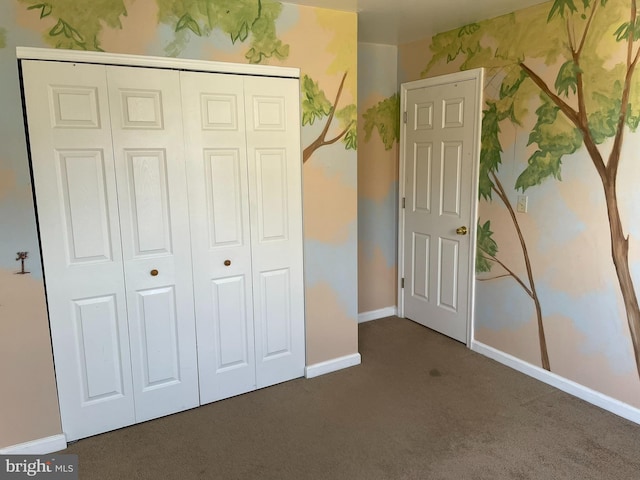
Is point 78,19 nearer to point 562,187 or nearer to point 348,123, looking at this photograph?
point 348,123

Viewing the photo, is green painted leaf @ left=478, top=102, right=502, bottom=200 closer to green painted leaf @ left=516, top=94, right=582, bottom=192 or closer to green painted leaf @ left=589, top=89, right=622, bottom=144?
green painted leaf @ left=516, top=94, right=582, bottom=192

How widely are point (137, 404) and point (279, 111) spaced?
1.95m

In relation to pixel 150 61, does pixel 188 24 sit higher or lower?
higher

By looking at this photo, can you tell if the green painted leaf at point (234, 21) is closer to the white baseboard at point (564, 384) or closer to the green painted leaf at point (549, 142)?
the green painted leaf at point (549, 142)

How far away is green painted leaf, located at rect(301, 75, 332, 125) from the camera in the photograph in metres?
2.87

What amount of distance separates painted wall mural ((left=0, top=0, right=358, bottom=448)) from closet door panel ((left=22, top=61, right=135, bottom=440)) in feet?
0.21

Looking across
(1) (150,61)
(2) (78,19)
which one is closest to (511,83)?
(1) (150,61)

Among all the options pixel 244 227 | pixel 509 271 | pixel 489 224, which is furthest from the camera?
pixel 489 224

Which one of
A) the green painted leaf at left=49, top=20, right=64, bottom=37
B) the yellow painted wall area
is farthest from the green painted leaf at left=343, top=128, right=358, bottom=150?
the yellow painted wall area

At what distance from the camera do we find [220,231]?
272cm

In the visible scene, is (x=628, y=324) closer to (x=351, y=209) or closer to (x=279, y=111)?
(x=351, y=209)

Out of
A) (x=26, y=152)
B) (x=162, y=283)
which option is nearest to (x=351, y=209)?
(x=162, y=283)

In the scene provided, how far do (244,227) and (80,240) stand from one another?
90 centimetres

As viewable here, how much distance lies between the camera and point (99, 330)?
2.46 m
